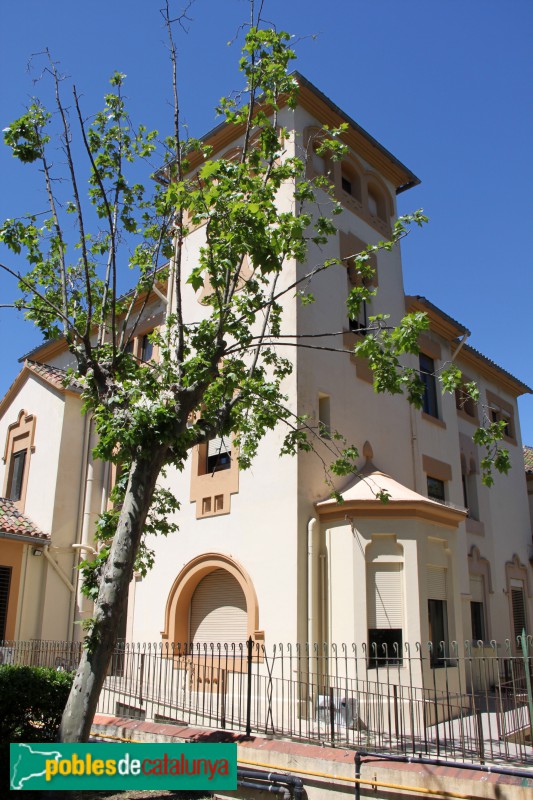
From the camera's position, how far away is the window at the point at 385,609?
1214 centimetres

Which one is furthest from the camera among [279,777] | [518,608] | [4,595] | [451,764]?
[518,608]

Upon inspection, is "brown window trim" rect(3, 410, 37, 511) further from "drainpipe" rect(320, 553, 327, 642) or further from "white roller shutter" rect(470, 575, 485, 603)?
"white roller shutter" rect(470, 575, 485, 603)

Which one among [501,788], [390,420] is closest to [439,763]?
Answer: [501,788]

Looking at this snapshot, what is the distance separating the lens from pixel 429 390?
18594mm

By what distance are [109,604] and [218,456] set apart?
736 cm

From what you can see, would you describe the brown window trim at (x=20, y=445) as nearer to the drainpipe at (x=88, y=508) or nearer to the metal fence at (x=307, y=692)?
the drainpipe at (x=88, y=508)

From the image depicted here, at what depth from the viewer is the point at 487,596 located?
62.0 feet

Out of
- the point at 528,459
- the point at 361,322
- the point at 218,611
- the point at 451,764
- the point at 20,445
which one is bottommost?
the point at 451,764

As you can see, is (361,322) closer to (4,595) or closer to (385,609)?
(385,609)

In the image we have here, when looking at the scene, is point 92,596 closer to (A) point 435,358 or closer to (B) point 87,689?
(B) point 87,689

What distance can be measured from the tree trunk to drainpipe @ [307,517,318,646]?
5.12 m

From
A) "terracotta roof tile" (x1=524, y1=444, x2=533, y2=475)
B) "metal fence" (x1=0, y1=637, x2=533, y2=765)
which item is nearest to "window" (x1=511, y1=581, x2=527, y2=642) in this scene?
"terracotta roof tile" (x1=524, y1=444, x2=533, y2=475)

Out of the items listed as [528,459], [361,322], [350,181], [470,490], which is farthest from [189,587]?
[528,459]

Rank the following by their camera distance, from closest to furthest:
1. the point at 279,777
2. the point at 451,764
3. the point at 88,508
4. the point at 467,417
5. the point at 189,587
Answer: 1. the point at 451,764
2. the point at 279,777
3. the point at 189,587
4. the point at 88,508
5. the point at 467,417
